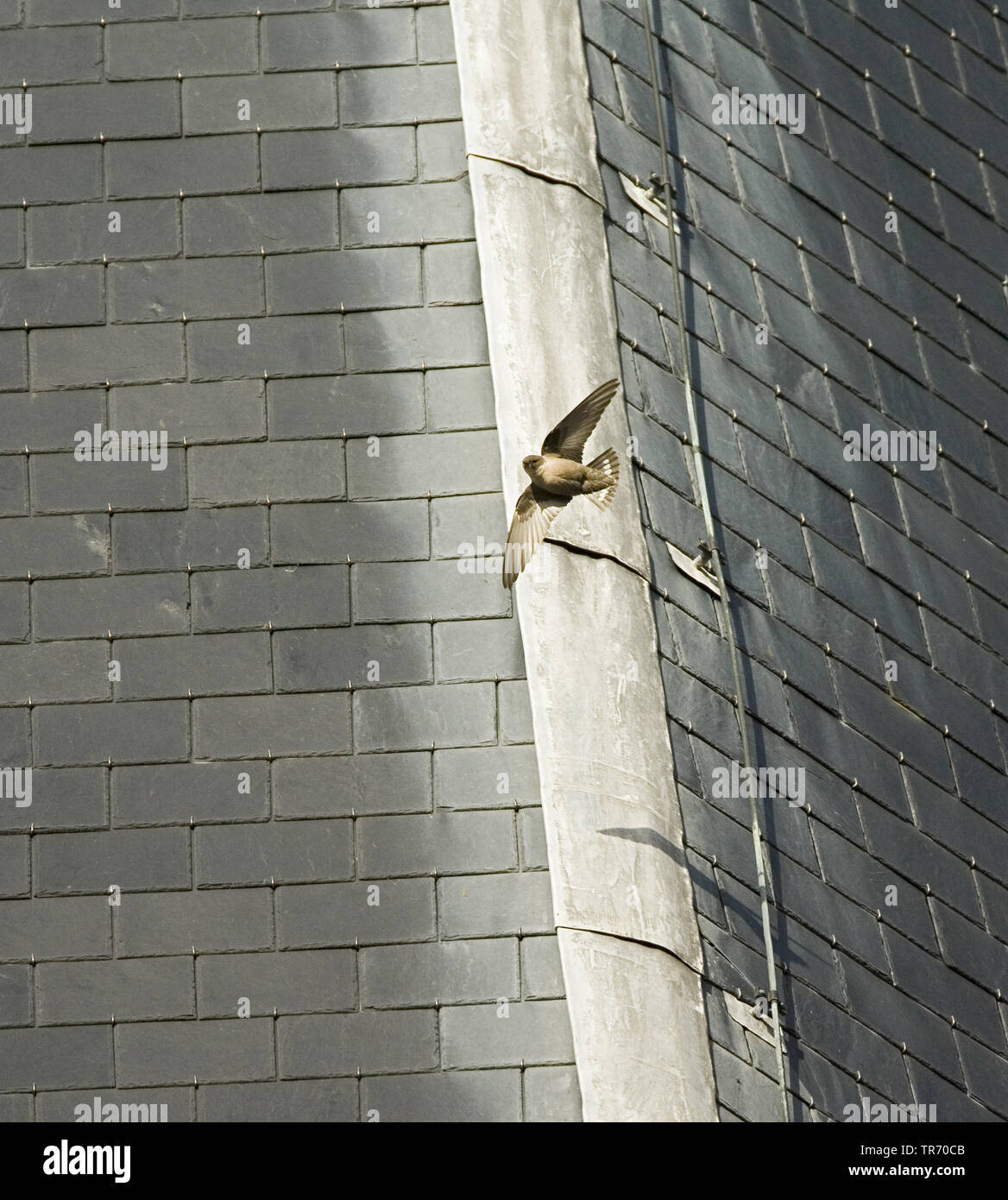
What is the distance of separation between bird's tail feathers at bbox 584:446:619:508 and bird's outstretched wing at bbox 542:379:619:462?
139mm

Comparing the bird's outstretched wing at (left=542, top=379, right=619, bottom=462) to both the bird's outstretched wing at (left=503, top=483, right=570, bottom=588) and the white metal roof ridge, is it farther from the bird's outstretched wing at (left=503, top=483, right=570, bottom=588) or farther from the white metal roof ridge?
the white metal roof ridge

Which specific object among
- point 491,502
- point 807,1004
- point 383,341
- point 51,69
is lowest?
point 807,1004

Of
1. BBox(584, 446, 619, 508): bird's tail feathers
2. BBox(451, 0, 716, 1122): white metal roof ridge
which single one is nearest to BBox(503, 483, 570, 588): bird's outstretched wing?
BBox(584, 446, 619, 508): bird's tail feathers

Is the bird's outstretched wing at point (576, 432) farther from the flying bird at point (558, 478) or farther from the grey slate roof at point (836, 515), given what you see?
the grey slate roof at point (836, 515)

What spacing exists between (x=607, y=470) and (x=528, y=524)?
2.71 ft

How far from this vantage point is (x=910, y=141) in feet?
68.5

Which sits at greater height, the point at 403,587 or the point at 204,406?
the point at 204,406

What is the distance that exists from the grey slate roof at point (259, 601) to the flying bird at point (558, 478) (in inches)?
42.4

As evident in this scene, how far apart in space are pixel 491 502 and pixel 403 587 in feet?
2.63

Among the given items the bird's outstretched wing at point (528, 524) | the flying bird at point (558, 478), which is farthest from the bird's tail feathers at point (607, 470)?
the bird's outstretched wing at point (528, 524)

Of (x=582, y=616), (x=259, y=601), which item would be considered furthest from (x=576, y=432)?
(x=259, y=601)

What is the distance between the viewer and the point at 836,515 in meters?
18.1

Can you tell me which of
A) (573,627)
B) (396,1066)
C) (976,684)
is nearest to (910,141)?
(976,684)
